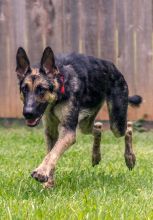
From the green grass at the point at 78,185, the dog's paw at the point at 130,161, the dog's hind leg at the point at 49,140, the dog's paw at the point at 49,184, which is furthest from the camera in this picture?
the dog's paw at the point at 130,161

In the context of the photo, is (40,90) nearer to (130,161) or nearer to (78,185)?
(78,185)

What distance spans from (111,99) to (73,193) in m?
1.81

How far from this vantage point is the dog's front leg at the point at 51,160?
212 inches

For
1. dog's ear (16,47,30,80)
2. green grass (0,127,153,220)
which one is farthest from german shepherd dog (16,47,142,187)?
green grass (0,127,153,220)

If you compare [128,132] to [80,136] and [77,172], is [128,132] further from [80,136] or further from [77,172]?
[80,136]

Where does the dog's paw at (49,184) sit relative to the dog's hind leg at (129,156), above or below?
above

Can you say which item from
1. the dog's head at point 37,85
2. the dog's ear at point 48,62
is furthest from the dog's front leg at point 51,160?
the dog's ear at point 48,62

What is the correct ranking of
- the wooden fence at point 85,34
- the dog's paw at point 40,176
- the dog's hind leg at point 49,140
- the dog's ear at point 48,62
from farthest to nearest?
the wooden fence at point 85,34
the dog's hind leg at point 49,140
the dog's ear at point 48,62
the dog's paw at point 40,176

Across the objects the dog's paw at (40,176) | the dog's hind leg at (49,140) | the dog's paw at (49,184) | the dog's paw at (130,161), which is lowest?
the dog's paw at (130,161)

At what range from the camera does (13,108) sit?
419 inches

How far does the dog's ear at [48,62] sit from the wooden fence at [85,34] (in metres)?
4.41

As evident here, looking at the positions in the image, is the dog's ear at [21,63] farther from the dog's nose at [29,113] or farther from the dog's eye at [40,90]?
the dog's nose at [29,113]

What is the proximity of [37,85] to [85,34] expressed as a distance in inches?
190

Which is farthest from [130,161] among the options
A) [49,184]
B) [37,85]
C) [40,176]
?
[40,176]
